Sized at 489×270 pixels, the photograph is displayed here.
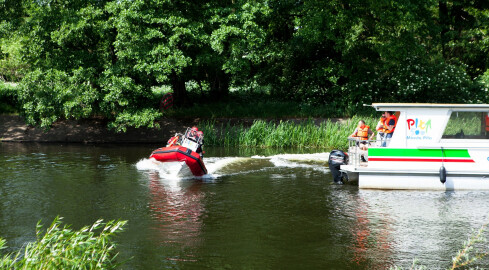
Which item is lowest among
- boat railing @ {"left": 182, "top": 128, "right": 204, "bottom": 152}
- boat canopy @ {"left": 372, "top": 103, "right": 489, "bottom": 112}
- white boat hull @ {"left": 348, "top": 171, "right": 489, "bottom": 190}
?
white boat hull @ {"left": 348, "top": 171, "right": 489, "bottom": 190}

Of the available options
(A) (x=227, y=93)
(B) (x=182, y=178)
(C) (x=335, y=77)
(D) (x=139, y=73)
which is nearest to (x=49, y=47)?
(D) (x=139, y=73)

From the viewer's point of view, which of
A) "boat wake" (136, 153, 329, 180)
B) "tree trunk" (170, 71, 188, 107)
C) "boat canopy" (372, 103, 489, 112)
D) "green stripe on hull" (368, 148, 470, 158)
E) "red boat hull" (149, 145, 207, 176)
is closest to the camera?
"green stripe on hull" (368, 148, 470, 158)

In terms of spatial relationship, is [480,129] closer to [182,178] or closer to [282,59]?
[182,178]

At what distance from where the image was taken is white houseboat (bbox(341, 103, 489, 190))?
1595cm

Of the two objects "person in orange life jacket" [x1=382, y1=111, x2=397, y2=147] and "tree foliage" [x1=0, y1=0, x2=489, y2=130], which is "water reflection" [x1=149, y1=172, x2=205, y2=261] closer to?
"person in orange life jacket" [x1=382, y1=111, x2=397, y2=147]

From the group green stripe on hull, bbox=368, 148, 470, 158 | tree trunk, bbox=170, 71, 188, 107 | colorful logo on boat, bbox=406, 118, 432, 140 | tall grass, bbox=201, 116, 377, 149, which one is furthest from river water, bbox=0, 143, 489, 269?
tree trunk, bbox=170, 71, 188, 107

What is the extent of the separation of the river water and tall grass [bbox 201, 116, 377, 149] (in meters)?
6.13

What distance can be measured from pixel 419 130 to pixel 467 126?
1435 millimetres

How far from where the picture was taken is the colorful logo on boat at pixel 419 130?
53.4 ft

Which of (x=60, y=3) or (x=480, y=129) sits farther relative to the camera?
(x=60, y=3)

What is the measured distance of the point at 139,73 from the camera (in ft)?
89.4

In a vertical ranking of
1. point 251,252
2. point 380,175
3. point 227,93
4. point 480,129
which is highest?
point 227,93

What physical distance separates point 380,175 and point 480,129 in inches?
123

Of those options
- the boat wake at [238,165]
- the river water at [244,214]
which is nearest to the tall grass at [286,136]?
the boat wake at [238,165]
